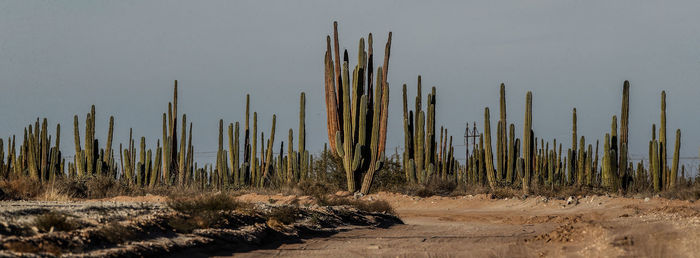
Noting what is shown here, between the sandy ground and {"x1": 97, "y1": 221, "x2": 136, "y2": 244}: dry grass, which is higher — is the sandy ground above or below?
below

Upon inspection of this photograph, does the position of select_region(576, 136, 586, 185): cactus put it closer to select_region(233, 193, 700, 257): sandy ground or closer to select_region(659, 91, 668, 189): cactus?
select_region(659, 91, 668, 189): cactus

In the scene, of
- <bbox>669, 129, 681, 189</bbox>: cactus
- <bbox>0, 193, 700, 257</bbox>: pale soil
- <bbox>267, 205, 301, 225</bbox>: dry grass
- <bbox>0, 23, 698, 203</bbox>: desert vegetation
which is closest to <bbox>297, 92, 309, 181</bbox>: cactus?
<bbox>0, 23, 698, 203</bbox>: desert vegetation

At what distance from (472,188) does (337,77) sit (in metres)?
6.51

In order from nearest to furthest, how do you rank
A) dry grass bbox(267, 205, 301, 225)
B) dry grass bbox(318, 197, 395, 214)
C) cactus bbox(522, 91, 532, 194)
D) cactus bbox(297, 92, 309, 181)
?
dry grass bbox(267, 205, 301, 225) < dry grass bbox(318, 197, 395, 214) < cactus bbox(522, 91, 532, 194) < cactus bbox(297, 92, 309, 181)

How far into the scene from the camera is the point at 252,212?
14.5 metres

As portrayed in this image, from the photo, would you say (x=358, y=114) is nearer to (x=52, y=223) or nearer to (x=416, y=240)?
(x=416, y=240)

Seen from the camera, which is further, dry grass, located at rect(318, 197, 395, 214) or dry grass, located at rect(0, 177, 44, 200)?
dry grass, located at rect(0, 177, 44, 200)

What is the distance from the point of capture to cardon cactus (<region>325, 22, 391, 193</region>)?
95.5 ft

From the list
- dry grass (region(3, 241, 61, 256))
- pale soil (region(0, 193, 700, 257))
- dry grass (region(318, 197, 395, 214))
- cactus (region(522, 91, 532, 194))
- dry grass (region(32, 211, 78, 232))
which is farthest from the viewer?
cactus (region(522, 91, 532, 194))

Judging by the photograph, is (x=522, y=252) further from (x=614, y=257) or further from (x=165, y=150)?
(x=165, y=150)

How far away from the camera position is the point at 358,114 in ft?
95.9

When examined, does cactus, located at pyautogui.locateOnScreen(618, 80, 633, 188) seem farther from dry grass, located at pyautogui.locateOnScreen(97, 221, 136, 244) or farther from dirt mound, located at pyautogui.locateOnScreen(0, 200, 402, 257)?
dry grass, located at pyautogui.locateOnScreen(97, 221, 136, 244)

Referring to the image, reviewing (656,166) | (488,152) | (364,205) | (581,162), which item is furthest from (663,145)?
(364,205)

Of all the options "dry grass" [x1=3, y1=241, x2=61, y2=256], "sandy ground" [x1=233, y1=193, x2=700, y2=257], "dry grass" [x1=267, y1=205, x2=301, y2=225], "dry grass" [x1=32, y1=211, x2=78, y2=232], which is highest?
"dry grass" [x1=32, y1=211, x2=78, y2=232]
